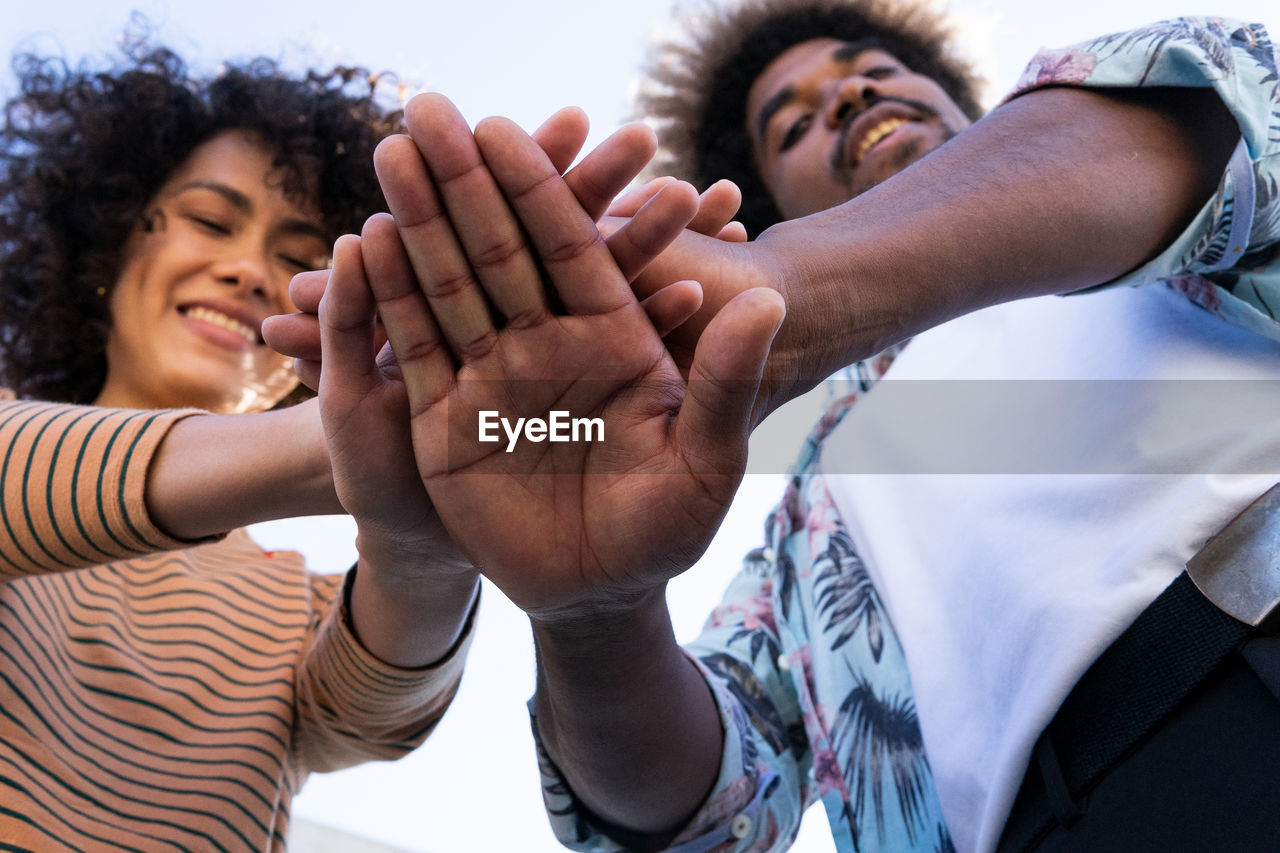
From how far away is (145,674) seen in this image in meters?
1.04

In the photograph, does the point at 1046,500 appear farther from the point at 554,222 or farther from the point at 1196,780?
the point at 554,222

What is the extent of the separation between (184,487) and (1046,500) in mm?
764

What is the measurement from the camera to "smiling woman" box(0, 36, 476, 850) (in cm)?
75

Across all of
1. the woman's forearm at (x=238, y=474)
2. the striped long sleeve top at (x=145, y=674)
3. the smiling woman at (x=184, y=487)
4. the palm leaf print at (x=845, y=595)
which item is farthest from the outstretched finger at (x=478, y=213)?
the palm leaf print at (x=845, y=595)

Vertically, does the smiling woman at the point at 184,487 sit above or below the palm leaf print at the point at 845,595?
above

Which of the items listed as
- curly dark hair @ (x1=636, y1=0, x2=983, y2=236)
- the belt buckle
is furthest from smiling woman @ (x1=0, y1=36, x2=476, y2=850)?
curly dark hair @ (x1=636, y1=0, x2=983, y2=236)

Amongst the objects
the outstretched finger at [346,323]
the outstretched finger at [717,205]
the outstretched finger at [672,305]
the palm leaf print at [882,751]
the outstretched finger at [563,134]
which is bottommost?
the palm leaf print at [882,751]

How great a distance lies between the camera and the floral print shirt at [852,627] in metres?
0.72

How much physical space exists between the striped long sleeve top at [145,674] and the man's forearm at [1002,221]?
1.83ft

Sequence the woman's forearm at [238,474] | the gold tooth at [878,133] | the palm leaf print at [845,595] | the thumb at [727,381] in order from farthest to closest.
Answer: the gold tooth at [878,133], the palm leaf print at [845,595], the woman's forearm at [238,474], the thumb at [727,381]

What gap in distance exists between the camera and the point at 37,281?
167 cm

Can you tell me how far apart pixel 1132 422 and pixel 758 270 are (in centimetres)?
41

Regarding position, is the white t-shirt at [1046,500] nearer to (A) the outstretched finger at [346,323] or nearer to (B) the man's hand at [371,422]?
(B) the man's hand at [371,422]

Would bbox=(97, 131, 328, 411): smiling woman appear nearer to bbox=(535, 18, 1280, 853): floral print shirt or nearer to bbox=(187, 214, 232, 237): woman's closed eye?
bbox=(187, 214, 232, 237): woman's closed eye
